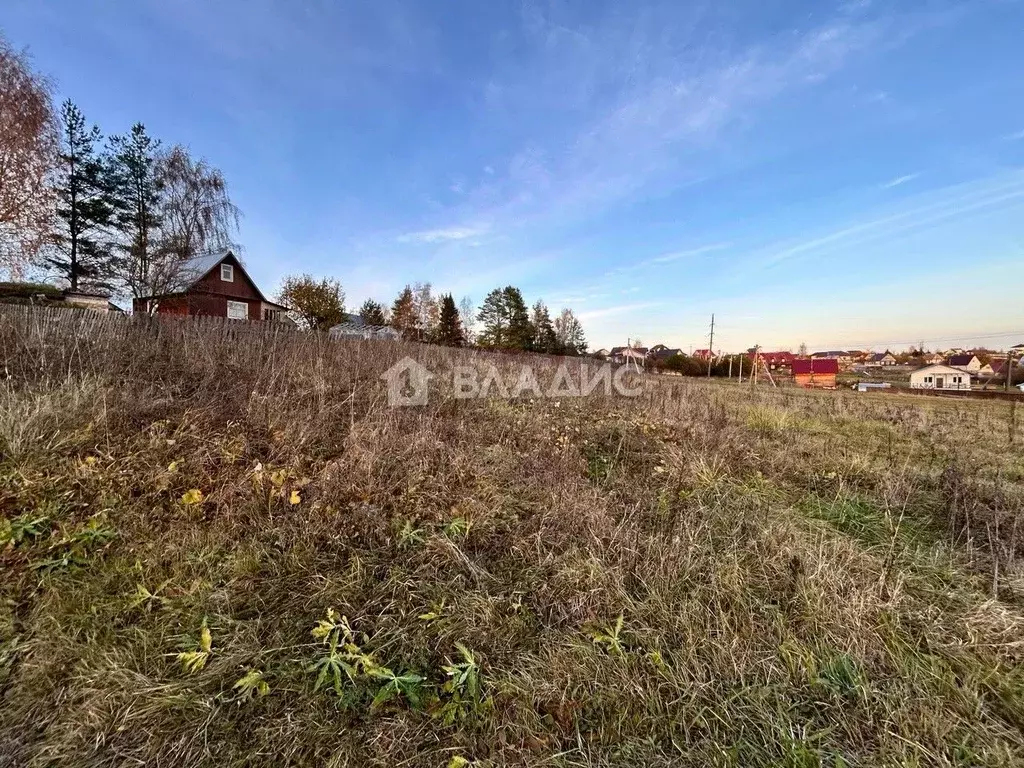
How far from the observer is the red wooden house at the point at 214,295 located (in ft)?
54.9

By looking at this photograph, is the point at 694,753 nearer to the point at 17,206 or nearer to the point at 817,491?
the point at 817,491

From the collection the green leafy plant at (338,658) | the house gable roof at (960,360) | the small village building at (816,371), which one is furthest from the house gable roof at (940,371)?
the green leafy plant at (338,658)

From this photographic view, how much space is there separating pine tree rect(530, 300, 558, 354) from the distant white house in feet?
118

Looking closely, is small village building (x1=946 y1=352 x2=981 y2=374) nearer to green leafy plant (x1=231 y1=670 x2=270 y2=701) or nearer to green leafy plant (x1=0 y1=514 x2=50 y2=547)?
green leafy plant (x1=231 y1=670 x2=270 y2=701)

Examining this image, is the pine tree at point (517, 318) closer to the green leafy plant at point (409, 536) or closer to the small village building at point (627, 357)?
the small village building at point (627, 357)

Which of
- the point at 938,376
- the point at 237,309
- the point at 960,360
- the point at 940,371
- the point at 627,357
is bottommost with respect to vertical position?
the point at 938,376

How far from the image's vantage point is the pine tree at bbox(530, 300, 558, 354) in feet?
122

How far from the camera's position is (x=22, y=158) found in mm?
11836

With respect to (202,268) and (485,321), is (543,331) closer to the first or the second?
(485,321)

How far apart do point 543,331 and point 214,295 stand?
26.3 meters

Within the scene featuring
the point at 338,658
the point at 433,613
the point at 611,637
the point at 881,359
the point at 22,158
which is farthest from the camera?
the point at 881,359

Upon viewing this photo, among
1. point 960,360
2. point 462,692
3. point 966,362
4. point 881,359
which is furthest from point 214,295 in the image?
point 881,359

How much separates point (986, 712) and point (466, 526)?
7.85ft

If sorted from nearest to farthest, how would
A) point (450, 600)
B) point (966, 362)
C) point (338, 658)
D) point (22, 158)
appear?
point (338, 658), point (450, 600), point (22, 158), point (966, 362)
